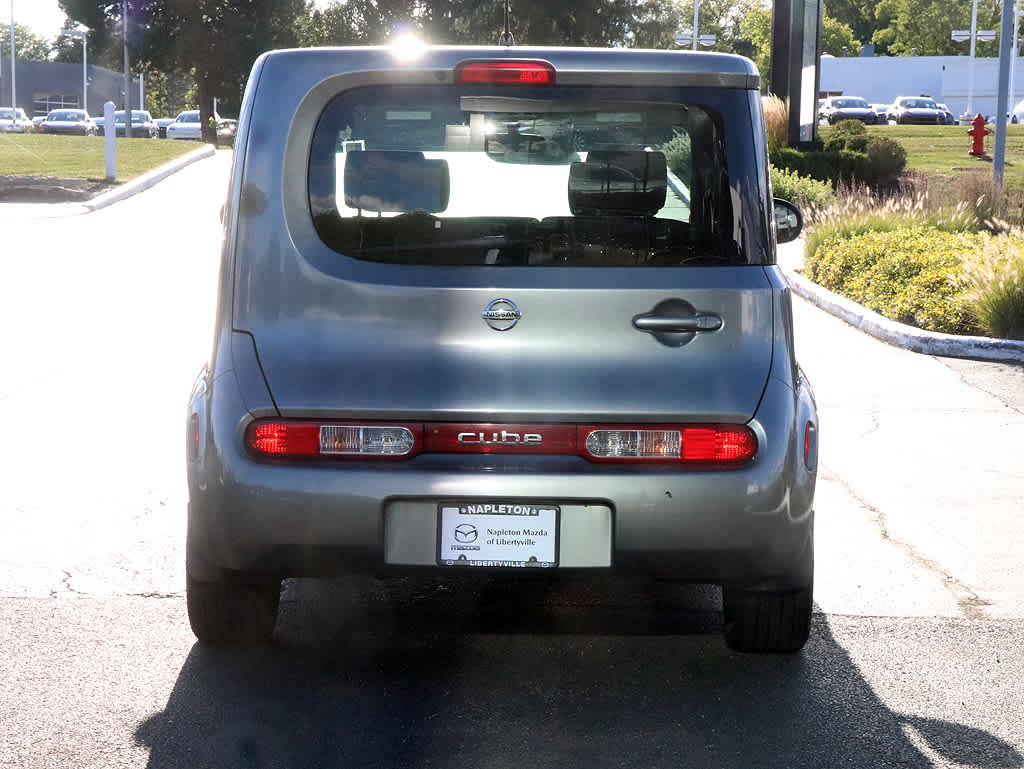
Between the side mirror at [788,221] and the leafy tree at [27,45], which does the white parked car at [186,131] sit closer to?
the side mirror at [788,221]

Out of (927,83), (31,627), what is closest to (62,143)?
(31,627)

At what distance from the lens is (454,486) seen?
380 centimetres

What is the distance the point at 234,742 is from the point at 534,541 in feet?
3.16

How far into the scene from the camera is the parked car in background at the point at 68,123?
210ft

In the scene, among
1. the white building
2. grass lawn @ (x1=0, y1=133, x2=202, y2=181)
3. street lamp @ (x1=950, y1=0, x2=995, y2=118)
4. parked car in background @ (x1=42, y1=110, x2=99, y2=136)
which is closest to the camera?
grass lawn @ (x1=0, y1=133, x2=202, y2=181)

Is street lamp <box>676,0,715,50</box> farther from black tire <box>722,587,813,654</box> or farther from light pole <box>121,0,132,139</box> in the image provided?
black tire <box>722,587,813,654</box>

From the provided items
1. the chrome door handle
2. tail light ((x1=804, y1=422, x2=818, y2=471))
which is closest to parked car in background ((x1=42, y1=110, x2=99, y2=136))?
tail light ((x1=804, y1=422, x2=818, y2=471))

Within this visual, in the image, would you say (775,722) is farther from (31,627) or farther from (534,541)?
(31,627)

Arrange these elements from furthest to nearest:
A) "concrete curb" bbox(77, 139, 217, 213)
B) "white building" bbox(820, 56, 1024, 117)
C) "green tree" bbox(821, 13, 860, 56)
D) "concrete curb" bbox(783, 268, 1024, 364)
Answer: "green tree" bbox(821, 13, 860, 56)
"white building" bbox(820, 56, 1024, 117)
"concrete curb" bbox(77, 139, 217, 213)
"concrete curb" bbox(783, 268, 1024, 364)

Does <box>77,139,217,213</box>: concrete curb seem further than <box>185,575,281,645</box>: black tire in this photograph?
Yes

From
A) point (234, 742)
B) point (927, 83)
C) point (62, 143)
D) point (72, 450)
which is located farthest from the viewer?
point (927, 83)

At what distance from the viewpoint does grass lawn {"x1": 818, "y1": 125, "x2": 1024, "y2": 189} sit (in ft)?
105

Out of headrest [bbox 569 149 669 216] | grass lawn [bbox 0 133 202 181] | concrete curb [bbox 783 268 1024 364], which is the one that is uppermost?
headrest [bbox 569 149 669 216]

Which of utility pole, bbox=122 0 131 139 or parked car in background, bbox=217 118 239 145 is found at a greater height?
utility pole, bbox=122 0 131 139
